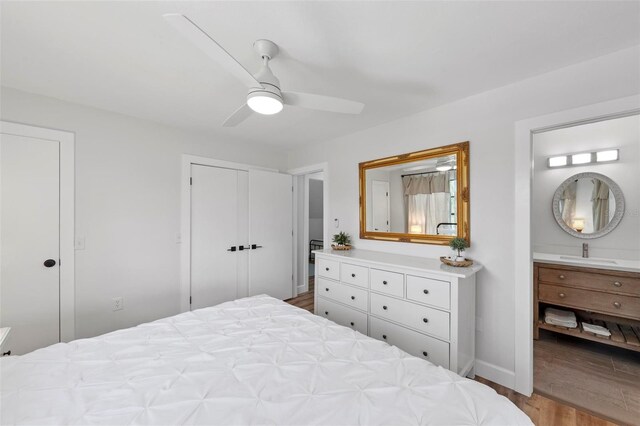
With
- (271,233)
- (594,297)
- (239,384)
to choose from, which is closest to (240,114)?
(239,384)

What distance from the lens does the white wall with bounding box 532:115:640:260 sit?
8.36 ft

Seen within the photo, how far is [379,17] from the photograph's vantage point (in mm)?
1288

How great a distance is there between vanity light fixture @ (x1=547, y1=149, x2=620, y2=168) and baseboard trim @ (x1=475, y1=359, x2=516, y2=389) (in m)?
2.42

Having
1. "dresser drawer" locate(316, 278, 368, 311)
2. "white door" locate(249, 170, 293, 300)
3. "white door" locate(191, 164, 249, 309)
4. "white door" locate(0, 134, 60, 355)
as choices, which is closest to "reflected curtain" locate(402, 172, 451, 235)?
"dresser drawer" locate(316, 278, 368, 311)

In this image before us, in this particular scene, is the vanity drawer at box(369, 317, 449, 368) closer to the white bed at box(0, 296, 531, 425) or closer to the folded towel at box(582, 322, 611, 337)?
the white bed at box(0, 296, 531, 425)

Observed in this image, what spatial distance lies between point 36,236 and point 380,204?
124 inches

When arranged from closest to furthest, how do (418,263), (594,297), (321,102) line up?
(321,102), (418,263), (594,297)

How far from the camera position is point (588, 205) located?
9.14 ft

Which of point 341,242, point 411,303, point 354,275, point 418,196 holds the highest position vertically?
point 418,196

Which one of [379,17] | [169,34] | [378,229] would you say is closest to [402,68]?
[379,17]

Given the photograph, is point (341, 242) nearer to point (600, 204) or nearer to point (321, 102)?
point (321, 102)

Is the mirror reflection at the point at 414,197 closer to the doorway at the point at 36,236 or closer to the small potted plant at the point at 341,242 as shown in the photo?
the small potted plant at the point at 341,242

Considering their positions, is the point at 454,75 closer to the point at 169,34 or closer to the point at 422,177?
the point at 422,177

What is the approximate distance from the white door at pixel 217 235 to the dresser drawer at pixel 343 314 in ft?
4.06
